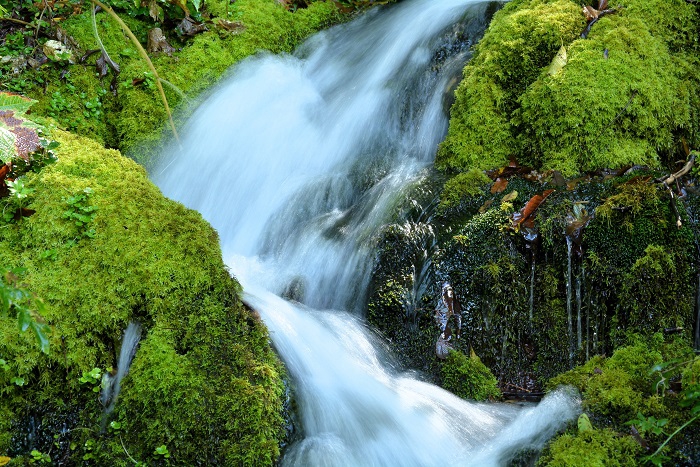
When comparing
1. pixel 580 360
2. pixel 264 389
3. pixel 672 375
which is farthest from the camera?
pixel 580 360

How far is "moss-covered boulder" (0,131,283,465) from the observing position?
302 cm

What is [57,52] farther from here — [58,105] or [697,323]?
[697,323]

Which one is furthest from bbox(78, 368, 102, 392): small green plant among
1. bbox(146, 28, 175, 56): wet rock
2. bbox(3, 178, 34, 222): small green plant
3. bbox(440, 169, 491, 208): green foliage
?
bbox(146, 28, 175, 56): wet rock

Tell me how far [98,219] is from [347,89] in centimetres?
315

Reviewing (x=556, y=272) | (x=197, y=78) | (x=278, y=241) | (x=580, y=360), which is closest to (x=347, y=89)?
(x=197, y=78)

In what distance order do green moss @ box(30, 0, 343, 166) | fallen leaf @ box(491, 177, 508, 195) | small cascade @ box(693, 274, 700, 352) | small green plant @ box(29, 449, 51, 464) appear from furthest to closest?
1. green moss @ box(30, 0, 343, 166)
2. fallen leaf @ box(491, 177, 508, 195)
3. small cascade @ box(693, 274, 700, 352)
4. small green plant @ box(29, 449, 51, 464)

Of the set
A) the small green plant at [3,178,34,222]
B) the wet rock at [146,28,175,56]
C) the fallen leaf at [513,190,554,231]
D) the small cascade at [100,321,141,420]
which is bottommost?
the fallen leaf at [513,190,554,231]

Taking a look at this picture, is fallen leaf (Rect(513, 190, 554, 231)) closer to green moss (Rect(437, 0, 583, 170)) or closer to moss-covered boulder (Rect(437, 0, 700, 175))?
moss-covered boulder (Rect(437, 0, 700, 175))

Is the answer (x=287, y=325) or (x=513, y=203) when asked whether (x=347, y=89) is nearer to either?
(x=513, y=203)

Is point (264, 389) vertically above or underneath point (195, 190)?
underneath

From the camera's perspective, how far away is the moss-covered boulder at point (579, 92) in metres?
4.51

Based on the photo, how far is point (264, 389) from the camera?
3.18m

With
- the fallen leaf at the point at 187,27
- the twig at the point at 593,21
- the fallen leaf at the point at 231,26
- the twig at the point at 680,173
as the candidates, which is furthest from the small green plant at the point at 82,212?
the twig at the point at 593,21

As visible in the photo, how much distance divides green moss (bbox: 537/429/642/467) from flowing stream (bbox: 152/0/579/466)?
151 millimetres
